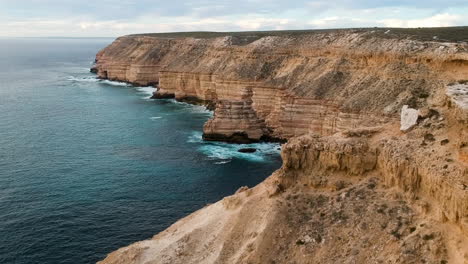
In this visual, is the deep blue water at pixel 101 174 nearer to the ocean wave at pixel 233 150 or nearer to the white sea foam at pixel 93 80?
the ocean wave at pixel 233 150

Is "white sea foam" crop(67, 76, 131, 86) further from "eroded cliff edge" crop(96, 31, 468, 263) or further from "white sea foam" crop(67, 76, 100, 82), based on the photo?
"eroded cliff edge" crop(96, 31, 468, 263)

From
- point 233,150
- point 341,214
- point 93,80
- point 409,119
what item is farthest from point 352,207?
point 93,80

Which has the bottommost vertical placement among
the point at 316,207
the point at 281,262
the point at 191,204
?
the point at 191,204

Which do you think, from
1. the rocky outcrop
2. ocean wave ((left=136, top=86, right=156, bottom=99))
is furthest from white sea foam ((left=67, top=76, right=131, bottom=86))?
the rocky outcrop

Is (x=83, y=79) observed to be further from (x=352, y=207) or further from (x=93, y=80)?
(x=352, y=207)

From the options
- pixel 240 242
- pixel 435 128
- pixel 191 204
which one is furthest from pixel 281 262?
pixel 191 204

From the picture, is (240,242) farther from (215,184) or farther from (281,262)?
(215,184)
